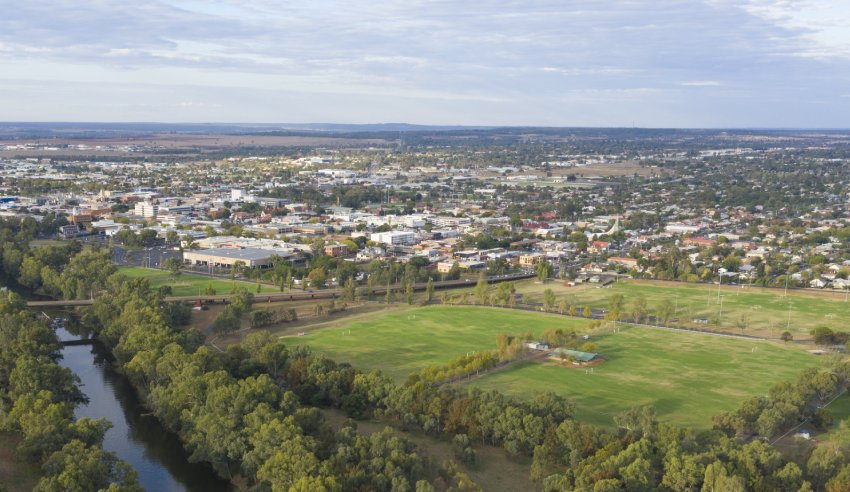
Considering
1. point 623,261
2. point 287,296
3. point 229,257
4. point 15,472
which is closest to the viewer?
point 15,472

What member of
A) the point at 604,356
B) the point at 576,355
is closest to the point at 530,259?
the point at 604,356

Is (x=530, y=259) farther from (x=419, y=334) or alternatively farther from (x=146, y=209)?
(x=146, y=209)

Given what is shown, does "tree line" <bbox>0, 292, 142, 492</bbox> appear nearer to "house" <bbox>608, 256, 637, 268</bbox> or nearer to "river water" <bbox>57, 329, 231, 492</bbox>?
"river water" <bbox>57, 329, 231, 492</bbox>

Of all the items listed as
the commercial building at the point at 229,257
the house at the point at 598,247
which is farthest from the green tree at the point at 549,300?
the house at the point at 598,247

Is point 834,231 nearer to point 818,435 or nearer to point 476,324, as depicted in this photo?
point 476,324

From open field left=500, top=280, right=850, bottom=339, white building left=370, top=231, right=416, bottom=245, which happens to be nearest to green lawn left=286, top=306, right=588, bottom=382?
open field left=500, top=280, right=850, bottom=339

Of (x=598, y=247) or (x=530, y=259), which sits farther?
(x=598, y=247)

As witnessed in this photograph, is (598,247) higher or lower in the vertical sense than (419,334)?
higher
